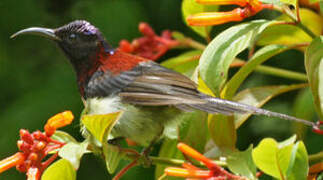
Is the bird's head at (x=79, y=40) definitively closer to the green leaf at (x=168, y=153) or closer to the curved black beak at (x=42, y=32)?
the curved black beak at (x=42, y=32)

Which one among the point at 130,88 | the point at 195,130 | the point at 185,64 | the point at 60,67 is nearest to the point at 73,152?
the point at 195,130

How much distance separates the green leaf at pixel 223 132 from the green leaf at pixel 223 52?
10.1 inches

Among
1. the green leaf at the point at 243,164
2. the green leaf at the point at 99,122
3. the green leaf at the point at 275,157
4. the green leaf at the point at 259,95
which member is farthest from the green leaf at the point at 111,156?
the green leaf at the point at 259,95

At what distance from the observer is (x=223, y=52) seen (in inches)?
72.6

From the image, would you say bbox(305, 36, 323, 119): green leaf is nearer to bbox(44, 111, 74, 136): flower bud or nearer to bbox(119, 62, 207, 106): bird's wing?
bbox(119, 62, 207, 106): bird's wing

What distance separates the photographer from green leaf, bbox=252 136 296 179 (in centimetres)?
157

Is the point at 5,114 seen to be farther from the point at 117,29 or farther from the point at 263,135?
the point at 263,135

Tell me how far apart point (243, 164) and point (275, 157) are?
0.20 m

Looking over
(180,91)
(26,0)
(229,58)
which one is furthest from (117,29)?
(229,58)

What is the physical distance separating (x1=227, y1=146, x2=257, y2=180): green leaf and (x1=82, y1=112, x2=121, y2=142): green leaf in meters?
0.40

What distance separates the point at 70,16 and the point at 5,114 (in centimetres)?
80

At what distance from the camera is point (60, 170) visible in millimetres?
1726

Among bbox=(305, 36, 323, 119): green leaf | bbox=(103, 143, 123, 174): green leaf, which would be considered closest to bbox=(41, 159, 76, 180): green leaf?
bbox=(103, 143, 123, 174): green leaf

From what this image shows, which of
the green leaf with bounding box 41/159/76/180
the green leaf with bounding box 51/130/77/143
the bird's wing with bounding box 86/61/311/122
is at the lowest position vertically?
the bird's wing with bounding box 86/61/311/122
